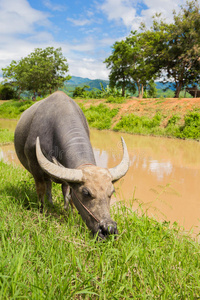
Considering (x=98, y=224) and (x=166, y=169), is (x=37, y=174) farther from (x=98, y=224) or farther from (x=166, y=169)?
(x=166, y=169)

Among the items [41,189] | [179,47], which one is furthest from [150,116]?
[41,189]

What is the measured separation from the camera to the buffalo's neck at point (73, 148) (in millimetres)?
2590

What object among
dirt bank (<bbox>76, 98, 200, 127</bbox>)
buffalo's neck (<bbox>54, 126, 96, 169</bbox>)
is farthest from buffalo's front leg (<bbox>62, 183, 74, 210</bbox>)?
dirt bank (<bbox>76, 98, 200, 127</bbox>)

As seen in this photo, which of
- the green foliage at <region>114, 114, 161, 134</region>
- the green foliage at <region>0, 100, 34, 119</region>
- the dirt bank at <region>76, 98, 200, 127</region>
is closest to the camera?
the green foliage at <region>114, 114, 161, 134</region>

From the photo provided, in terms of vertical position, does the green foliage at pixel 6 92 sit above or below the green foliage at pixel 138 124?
above

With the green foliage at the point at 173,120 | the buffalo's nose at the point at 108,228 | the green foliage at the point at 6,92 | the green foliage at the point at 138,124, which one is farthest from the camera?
the green foliage at the point at 6,92

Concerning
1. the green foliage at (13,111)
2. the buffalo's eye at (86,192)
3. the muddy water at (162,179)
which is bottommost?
the muddy water at (162,179)

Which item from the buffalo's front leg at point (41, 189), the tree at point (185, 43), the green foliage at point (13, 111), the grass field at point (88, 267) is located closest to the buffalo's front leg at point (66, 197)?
the buffalo's front leg at point (41, 189)

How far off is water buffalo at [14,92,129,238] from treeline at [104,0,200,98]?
1957 cm

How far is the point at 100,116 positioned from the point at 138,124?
3.84m

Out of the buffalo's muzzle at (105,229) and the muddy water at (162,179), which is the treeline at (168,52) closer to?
the muddy water at (162,179)

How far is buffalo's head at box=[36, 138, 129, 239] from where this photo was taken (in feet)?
7.09

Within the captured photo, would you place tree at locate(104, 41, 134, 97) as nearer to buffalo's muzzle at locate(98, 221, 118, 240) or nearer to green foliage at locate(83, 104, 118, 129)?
green foliage at locate(83, 104, 118, 129)

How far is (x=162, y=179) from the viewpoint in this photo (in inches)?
232
